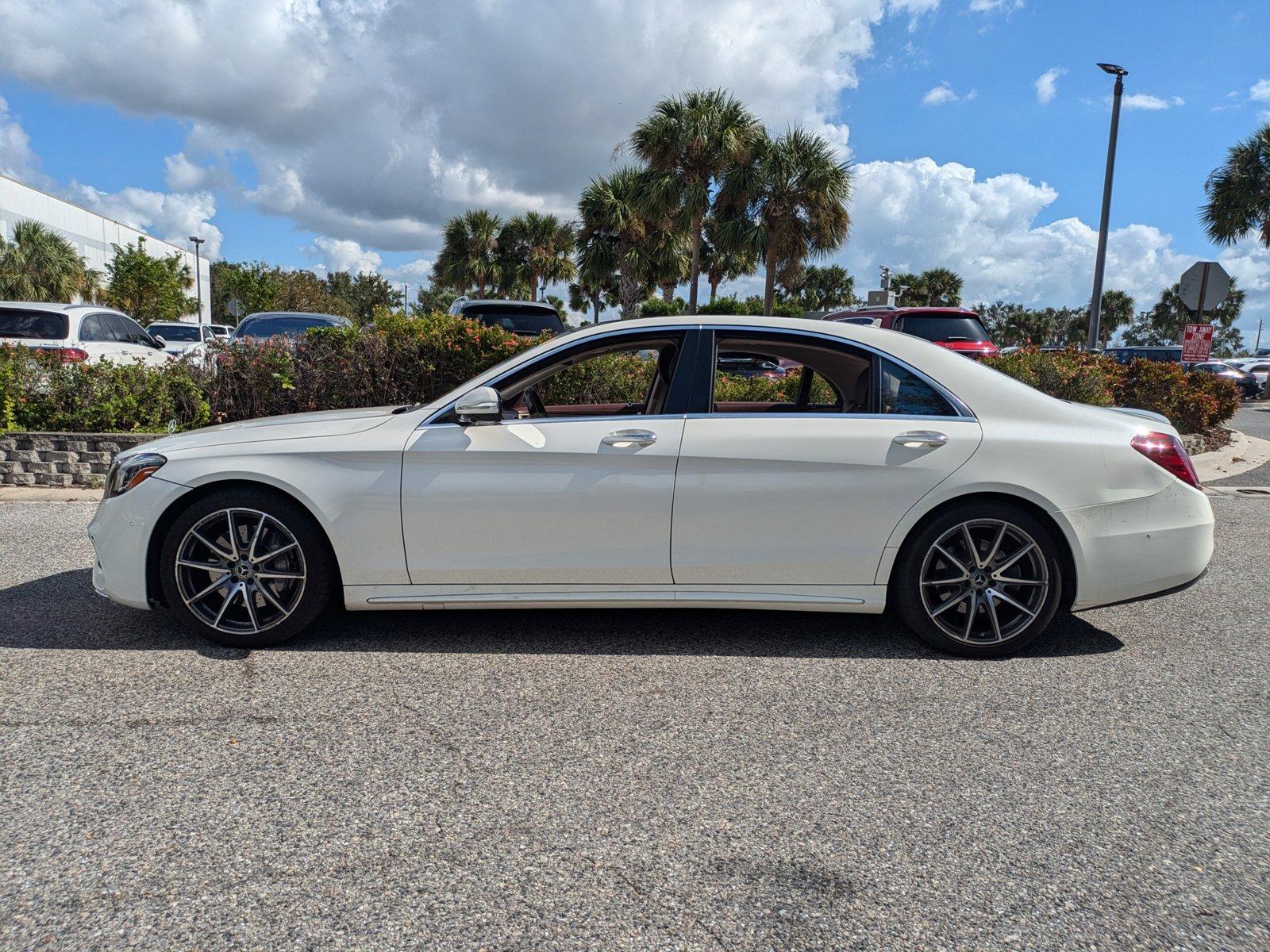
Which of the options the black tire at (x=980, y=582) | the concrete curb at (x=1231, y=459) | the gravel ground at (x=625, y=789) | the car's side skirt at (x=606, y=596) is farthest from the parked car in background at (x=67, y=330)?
the concrete curb at (x=1231, y=459)

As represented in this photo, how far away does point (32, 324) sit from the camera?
11133 millimetres

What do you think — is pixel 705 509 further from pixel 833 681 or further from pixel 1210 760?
pixel 1210 760

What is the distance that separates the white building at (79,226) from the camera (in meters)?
47.6

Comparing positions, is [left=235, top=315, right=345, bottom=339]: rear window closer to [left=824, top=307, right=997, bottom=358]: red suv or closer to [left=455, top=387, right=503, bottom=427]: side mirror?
[left=824, top=307, right=997, bottom=358]: red suv

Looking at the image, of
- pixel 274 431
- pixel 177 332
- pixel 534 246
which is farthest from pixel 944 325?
pixel 534 246

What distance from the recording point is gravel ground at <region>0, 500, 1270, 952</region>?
2201 mm

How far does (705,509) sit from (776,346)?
1061 mm

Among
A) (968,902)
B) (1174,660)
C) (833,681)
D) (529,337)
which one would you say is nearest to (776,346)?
(833,681)

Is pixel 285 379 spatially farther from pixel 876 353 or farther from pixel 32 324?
pixel 876 353

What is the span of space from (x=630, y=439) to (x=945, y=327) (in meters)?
9.97

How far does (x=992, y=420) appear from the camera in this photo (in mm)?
4074

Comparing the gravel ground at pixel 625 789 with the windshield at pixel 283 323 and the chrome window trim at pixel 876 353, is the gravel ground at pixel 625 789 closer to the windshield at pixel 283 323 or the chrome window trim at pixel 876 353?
the chrome window trim at pixel 876 353

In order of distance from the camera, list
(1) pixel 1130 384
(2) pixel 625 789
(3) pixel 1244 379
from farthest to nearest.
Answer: (3) pixel 1244 379 < (1) pixel 1130 384 < (2) pixel 625 789

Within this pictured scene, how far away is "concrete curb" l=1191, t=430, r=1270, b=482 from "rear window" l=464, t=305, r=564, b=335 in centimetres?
804
